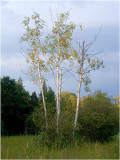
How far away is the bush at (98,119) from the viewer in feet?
62.8

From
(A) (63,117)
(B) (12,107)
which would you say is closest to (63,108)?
(A) (63,117)

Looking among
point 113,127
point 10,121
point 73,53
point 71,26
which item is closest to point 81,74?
point 73,53

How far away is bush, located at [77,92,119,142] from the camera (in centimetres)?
1915

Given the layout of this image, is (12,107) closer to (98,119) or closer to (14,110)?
(14,110)

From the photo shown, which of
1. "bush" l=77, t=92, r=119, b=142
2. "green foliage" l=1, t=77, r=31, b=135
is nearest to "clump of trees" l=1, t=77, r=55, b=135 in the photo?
"green foliage" l=1, t=77, r=31, b=135

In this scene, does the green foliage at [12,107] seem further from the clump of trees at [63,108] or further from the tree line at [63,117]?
the clump of trees at [63,108]

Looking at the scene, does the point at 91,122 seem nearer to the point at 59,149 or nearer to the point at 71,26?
the point at 59,149

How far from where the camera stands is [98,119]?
1889cm

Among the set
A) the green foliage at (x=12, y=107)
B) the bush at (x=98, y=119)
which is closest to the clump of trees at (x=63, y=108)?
the bush at (x=98, y=119)

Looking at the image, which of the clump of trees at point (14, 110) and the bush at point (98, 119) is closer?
the bush at point (98, 119)

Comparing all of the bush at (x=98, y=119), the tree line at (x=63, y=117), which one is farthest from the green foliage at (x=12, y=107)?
the bush at (x=98, y=119)

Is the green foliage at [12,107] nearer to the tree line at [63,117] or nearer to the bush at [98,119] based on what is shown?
the tree line at [63,117]

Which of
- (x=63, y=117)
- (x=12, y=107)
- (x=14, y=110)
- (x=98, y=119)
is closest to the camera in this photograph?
(x=63, y=117)

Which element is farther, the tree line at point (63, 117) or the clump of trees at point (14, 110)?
the clump of trees at point (14, 110)
